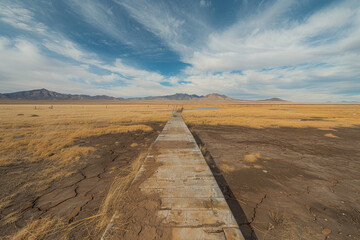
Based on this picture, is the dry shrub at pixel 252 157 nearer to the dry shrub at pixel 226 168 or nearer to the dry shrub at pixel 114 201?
the dry shrub at pixel 226 168

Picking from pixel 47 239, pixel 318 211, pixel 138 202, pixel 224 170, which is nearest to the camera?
pixel 47 239

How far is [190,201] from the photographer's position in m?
2.90

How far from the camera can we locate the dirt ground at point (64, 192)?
120 inches

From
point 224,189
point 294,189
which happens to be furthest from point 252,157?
point 224,189

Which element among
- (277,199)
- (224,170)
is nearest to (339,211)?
(277,199)

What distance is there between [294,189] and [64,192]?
6.84 meters

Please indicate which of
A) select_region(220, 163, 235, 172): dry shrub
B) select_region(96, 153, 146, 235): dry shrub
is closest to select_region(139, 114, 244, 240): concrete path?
select_region(96, 153, 146, 235): dry shrub

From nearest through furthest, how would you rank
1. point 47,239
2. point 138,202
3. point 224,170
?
1. point 47,239
2. point 138,202
3. point 224,170

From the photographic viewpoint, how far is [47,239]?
2.47 meters

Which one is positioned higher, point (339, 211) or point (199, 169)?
point (199, 169)

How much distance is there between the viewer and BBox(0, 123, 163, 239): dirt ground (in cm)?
304

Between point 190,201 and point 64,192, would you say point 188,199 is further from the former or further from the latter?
point 64,192

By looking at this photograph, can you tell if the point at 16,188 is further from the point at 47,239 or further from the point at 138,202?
the point at 138,202

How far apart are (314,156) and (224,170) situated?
524 centimetres
